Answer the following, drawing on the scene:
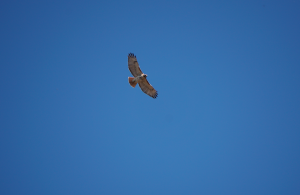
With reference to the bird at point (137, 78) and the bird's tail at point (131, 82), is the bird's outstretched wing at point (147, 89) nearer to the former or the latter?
→ the bird at point (137, 78)

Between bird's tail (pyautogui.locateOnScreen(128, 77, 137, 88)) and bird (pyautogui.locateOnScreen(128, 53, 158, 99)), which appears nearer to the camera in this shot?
bird (pyautogui.locateOnScreen(128, 53, 158, 99))

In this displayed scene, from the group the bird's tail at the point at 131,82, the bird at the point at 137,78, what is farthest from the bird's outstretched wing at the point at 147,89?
the bird's tail at the point at 131,82

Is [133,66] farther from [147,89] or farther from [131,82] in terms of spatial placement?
[147,89]

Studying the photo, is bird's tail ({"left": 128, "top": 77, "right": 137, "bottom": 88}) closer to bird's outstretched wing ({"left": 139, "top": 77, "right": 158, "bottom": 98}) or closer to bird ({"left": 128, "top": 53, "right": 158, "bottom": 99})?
bird ({"left": 128, "top": 53, "right": 158, "bottom": 99})

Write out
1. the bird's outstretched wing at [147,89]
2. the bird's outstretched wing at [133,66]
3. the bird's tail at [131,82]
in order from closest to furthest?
the bird's outstretched wing at [133,66] → the bird's tail at [131,82] → the bird's outstretched wing at [147,89]

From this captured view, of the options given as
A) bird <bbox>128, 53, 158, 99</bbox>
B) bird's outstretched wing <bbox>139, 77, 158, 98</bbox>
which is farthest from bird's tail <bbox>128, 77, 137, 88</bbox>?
bird's outstretched wing <bbox>139, 77, 158, 98</bbox>

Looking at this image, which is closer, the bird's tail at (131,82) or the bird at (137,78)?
the bird at (137,78)

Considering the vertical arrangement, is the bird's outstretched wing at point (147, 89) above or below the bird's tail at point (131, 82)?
above

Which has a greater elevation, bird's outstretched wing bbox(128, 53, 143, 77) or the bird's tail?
bird's outstretched wing bbox(128, 53, 143, 77)

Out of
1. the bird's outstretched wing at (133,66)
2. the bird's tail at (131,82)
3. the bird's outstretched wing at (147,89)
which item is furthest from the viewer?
the bird's outstretched wing at (147,89)

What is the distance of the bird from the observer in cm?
1516

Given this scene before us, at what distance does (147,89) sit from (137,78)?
145cm

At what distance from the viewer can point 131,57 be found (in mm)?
15078

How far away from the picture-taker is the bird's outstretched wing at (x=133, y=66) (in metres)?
15.1
